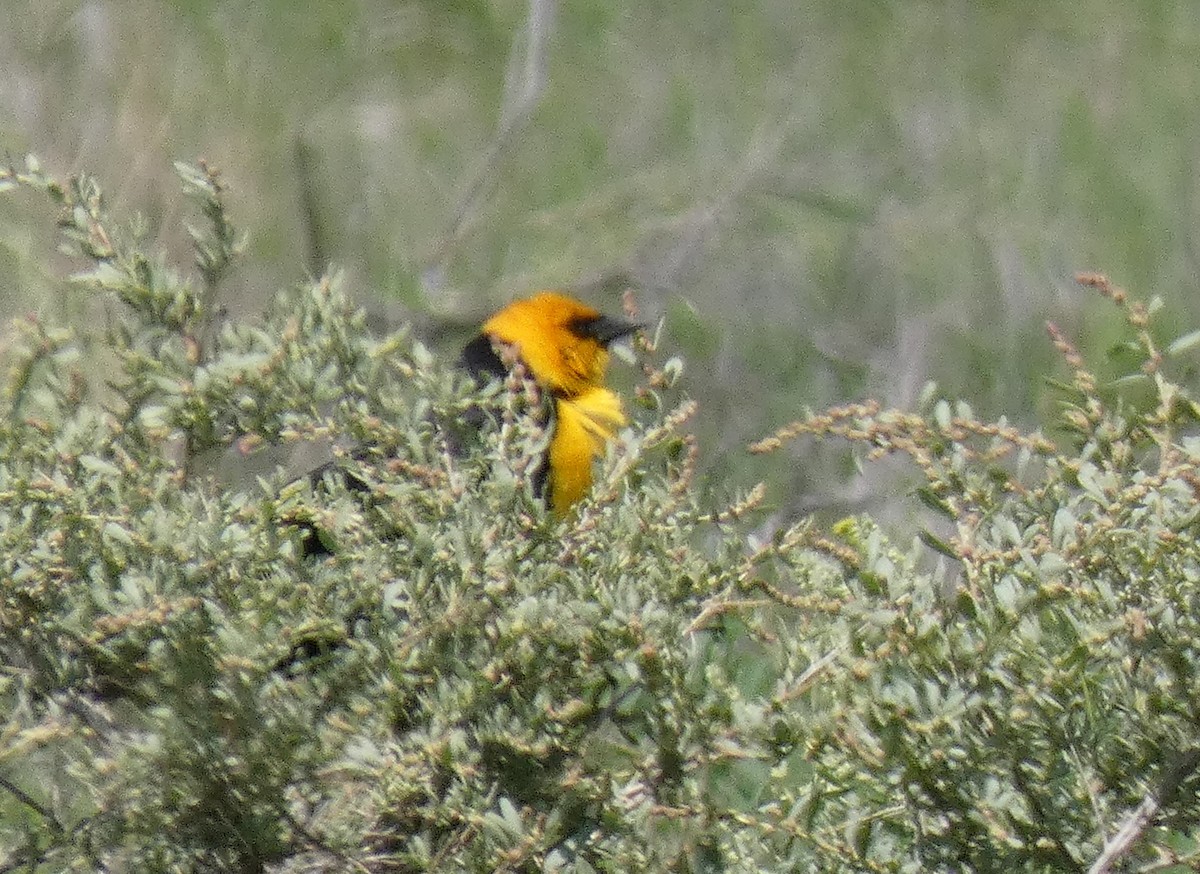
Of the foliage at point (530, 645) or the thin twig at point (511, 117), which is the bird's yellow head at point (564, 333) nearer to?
the thin twig at point (511, 117)

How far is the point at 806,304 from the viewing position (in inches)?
213

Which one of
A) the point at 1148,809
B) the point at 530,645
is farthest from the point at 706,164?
the point at 1148,809

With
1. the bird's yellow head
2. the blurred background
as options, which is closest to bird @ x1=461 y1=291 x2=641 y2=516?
the bird's yellow head

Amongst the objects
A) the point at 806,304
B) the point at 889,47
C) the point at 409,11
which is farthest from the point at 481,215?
Answer: the point at 889,47

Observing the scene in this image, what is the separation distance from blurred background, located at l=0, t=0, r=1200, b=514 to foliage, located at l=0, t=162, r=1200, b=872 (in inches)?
76.6

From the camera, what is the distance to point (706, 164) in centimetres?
581

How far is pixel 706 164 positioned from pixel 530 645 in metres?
4.16

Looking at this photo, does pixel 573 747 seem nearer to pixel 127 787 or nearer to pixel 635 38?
pixel 127 787

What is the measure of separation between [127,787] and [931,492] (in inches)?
31.7

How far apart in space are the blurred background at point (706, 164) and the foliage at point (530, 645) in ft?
6.38

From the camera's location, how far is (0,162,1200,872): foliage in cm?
172

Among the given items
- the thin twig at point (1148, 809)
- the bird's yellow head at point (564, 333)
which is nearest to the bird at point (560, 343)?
the bird's yellow head at point (564, 333)

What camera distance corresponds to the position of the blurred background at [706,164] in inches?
191

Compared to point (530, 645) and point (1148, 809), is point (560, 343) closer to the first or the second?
point (530, 645)
